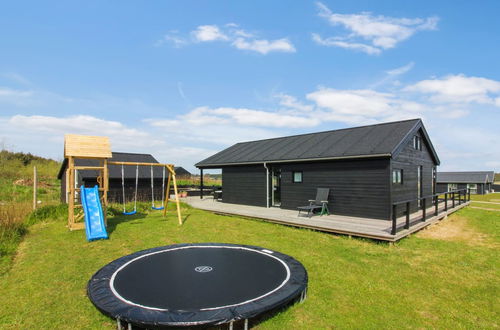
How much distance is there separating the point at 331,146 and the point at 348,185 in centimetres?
187

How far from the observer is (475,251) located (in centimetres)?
627

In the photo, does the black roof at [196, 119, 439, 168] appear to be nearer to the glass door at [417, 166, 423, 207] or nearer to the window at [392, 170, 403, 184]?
the window at [392, 170, 403, 184]

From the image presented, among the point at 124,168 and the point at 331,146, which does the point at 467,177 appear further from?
the point at 124,168

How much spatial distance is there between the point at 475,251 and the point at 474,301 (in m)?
3.11

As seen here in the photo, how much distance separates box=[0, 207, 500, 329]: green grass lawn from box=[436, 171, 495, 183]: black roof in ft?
103

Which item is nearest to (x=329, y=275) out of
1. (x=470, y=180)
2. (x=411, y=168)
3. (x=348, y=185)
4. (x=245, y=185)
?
(x=348, y=185)

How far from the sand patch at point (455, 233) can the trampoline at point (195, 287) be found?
17.9 feet

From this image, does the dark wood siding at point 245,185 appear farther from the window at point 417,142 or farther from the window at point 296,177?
the window at point 417,142

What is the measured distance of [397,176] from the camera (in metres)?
9.38

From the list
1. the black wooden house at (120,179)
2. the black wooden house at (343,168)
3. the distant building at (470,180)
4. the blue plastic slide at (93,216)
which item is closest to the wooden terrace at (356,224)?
the black wooden house at (343,168)

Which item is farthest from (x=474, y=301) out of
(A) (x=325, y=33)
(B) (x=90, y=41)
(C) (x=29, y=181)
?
(C) (x=29, y=181)

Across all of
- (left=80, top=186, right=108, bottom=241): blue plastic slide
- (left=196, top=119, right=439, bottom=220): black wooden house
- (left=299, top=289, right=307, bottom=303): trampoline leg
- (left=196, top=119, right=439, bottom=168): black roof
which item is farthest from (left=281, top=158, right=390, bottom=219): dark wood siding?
(left=80, top=186, right=108, bottom=241): blue plastic slide

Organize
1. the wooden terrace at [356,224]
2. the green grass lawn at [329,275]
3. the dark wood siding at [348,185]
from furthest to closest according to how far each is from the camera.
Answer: the dark wood siding at [348,185]
the wooden terrace at [356,224]
the green grass lawn at [329,275]

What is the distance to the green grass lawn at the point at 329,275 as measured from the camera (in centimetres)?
333
